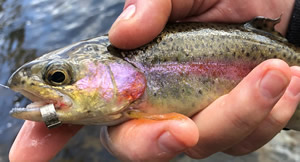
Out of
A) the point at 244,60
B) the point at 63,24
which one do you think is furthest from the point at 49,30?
the point at 244,60

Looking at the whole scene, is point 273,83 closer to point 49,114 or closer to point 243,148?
point 243,148

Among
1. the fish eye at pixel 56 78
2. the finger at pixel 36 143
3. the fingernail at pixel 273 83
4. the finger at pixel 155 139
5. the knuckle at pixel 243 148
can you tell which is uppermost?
the fingernail at pixel 273 83

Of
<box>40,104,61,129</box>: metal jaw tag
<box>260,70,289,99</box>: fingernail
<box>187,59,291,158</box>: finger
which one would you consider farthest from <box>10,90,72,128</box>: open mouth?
<box>260,70,289,99</box>: fingernail

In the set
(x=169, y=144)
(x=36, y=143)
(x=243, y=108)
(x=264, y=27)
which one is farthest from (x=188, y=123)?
(x=264, y=27)

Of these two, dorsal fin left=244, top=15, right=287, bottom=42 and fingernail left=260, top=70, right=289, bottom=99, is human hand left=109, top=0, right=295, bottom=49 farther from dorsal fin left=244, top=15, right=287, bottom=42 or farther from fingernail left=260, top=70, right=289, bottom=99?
fingernail left=260, top=70, right=289, bottom=99

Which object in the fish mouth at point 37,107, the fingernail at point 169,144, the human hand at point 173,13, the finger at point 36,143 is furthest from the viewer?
the human hand at point 173,13

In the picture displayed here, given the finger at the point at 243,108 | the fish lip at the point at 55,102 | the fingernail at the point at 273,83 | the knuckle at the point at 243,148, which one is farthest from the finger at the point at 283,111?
the fish lip at the point at 55,102

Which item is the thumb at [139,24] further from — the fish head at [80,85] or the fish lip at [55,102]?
the fish lip at [55,102]

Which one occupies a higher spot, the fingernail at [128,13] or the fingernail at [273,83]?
the fingernail at [128,13]
